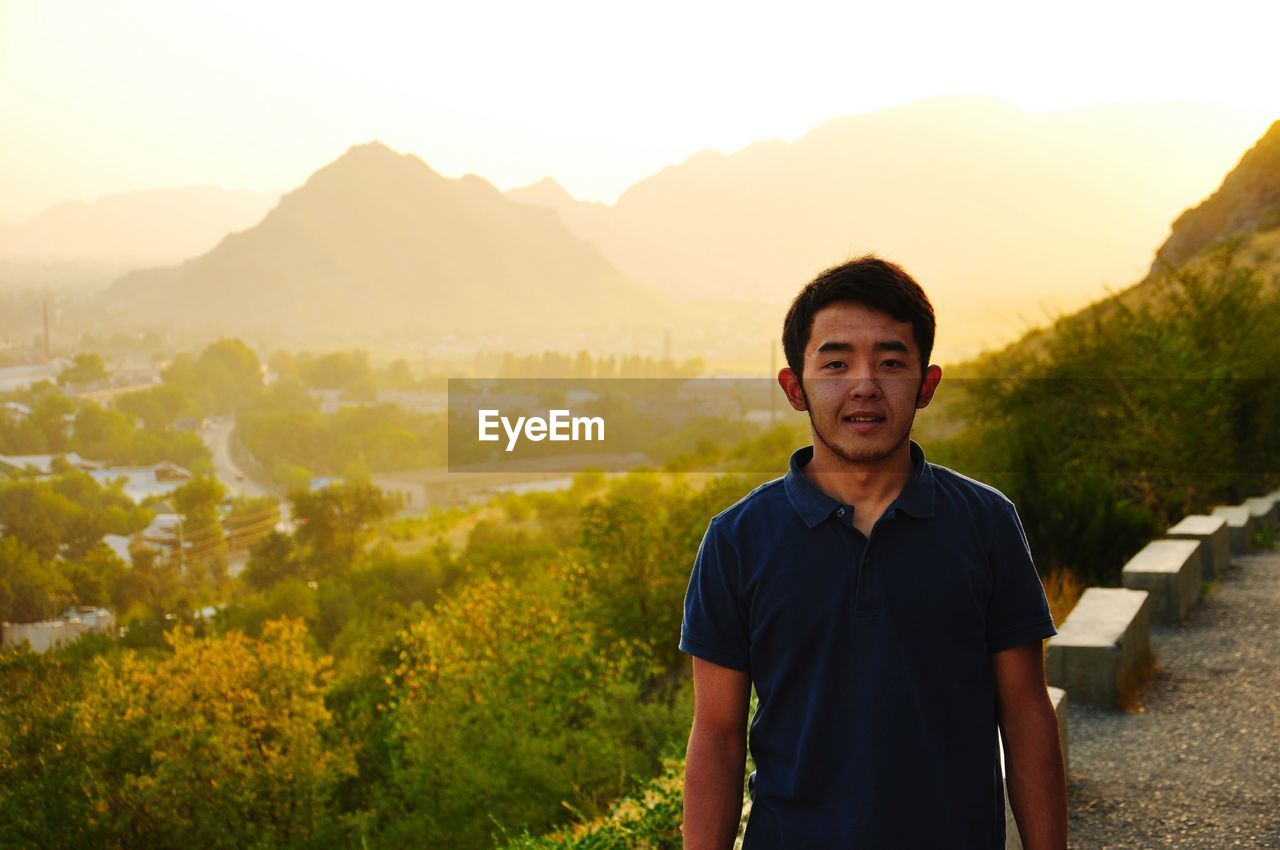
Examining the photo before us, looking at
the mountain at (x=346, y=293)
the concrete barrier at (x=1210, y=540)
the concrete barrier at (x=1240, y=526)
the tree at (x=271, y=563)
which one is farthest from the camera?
the mountain at (x=346, y=293)

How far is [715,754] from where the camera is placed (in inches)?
67.9

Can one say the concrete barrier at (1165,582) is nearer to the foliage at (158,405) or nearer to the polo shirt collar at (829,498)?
the polo shirt collar at (829,498)

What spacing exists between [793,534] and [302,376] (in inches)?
6167

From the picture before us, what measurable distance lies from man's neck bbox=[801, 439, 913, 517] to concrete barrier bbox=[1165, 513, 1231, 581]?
7859 millimetres

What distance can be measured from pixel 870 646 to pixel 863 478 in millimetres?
237

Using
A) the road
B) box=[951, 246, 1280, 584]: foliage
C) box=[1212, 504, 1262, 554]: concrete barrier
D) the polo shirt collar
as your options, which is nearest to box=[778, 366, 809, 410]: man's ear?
the polo shirt collar

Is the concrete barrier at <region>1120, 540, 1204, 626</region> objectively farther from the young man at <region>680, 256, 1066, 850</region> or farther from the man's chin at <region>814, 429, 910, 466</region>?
the man's chin at <region>814, 429, 910, 466</region>

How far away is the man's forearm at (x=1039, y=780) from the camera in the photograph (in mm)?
1763

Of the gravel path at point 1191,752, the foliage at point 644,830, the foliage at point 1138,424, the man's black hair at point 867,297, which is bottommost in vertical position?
the foliage at point 644,830

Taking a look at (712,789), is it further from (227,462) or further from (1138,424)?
(227,462)

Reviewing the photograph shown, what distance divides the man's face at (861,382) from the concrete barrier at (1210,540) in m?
7.87

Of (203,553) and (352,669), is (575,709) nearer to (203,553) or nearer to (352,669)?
(352,669)

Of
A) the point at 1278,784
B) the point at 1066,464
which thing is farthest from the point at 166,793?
the point at 1278,784

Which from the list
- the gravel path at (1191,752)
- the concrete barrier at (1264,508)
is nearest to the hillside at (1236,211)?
the concrete barrier at (1264,508)
